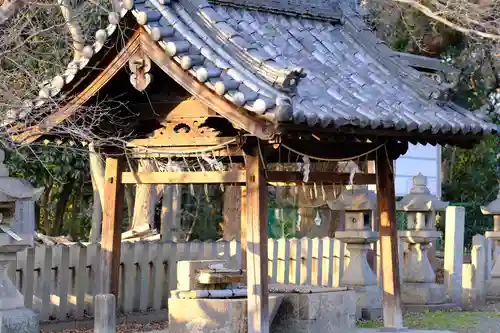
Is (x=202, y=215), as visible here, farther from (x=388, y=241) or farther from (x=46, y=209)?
(x=388, y=241)

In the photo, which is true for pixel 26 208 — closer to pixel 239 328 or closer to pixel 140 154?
pixel 140 154

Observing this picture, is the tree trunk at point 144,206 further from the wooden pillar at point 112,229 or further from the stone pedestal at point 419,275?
the wooden pillar at point 112,229

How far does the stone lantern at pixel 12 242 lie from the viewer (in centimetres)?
1009

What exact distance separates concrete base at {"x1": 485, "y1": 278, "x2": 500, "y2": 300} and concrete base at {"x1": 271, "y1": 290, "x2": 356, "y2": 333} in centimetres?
639

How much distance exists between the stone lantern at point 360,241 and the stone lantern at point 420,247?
4.01 ft

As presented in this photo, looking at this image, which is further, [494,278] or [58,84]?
[494,278]

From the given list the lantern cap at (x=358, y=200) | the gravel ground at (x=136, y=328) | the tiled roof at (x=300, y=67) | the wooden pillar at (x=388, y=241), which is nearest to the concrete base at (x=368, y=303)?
the lantern cap at (x=358, y=200)

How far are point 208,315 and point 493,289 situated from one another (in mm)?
8108

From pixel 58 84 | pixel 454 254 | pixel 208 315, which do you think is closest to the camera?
pixel 208 315

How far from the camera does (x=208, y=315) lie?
10148mm

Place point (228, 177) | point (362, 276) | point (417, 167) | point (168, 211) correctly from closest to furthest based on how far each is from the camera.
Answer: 1. point (228, 177)
2. point (362, 276)
3. point (168, 211)
4. point (417, 167)

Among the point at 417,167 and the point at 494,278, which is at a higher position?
the point at 417,167

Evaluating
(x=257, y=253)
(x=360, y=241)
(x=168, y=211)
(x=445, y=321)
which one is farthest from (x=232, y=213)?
(x=257, y=253)

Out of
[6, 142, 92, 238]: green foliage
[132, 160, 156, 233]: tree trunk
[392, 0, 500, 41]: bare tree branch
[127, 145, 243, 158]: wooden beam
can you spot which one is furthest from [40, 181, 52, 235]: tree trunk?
[127, 145, 243, 158]: wooden beam
